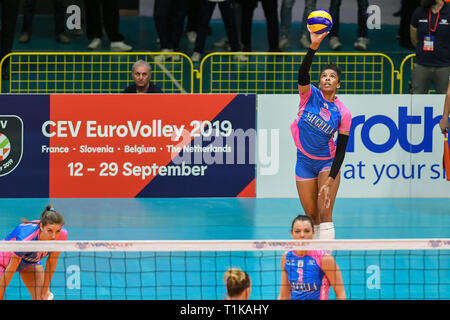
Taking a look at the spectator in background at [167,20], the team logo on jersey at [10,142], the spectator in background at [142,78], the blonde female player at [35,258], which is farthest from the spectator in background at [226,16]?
the blonde female player at [35,258]

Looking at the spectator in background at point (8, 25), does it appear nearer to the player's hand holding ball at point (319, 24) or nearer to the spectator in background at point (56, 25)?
the spectator in background at point (56, 25)

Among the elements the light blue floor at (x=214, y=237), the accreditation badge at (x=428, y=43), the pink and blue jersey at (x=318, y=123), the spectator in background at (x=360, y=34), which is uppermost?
the spectator in background at (x=360, y=34)

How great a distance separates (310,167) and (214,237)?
2.15 m

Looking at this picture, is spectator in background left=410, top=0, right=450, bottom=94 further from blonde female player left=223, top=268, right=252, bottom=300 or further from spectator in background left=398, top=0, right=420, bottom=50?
blonde female player left=223, top=268, right=252, bottom=300

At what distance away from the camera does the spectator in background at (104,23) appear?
16609 mm

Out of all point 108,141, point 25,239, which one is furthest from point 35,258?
point 108,141

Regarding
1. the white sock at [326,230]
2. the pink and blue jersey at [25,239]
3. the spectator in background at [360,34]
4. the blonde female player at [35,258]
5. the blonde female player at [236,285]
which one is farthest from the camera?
the spectator in background at [360,34]

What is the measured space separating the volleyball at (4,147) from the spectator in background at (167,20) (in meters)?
3.71

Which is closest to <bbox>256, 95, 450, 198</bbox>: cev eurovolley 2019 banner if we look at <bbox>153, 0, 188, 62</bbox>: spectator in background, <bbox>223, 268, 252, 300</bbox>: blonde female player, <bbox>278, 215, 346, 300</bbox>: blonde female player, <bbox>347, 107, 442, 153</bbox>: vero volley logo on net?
<bbox>347, 107, 442, 153</bbox>: vero volley logo on net

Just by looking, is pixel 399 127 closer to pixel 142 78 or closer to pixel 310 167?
pixel 142 78

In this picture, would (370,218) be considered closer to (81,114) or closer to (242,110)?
A: (242,110)

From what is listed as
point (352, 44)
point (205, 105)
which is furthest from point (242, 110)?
point (352, 44)

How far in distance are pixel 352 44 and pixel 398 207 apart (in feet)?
21.3

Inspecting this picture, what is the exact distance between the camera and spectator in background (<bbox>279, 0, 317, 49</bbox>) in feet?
54.3
